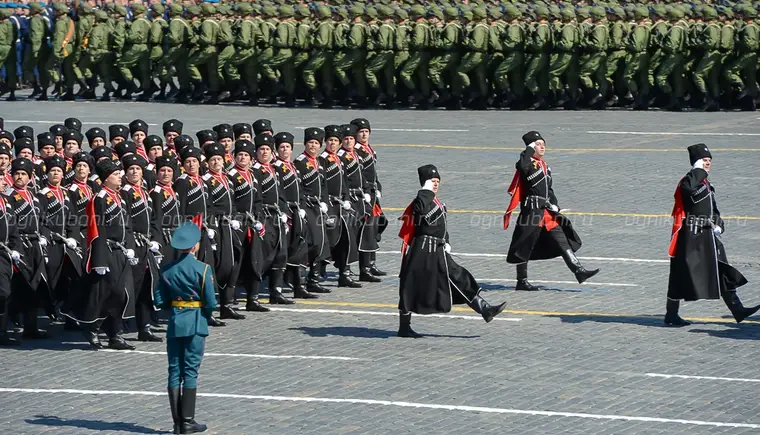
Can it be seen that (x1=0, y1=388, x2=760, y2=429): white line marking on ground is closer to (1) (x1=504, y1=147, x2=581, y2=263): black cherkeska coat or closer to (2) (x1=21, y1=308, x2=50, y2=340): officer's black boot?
(2) (x1=21, y1=308, x2=50, y2=340): officer's black boot

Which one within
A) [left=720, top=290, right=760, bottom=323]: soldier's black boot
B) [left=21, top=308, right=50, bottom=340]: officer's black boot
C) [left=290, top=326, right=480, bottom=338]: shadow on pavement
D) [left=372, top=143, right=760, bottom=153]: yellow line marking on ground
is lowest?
[left=21, top=308, right=50, bottom=340]: officer's black boot

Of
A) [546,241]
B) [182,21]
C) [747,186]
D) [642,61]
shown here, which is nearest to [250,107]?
[182,21]

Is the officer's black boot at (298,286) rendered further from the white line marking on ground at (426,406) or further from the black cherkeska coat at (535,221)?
the white line marking on ground at (426,406)

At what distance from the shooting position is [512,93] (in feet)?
102

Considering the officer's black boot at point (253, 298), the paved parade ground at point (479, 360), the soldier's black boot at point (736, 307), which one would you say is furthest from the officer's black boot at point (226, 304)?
the soldier's black boot at point (736, 307)

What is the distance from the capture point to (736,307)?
48.7 feet

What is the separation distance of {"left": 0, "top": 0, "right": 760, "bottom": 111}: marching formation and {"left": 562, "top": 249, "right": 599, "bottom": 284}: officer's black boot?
44.7 feet

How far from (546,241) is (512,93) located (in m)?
14.4

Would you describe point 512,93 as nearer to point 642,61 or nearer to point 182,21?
point 642,61

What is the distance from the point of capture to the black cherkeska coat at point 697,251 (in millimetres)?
14789

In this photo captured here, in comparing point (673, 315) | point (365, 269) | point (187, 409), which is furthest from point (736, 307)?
point (187, 409)

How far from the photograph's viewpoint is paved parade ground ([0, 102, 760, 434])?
11.7m

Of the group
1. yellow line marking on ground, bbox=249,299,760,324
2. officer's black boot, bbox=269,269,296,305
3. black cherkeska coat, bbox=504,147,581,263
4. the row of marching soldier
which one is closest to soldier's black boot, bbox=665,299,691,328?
yellow line marking on ground, bbox=249,299,760,324

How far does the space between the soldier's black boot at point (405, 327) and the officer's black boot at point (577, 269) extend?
2.63 m
